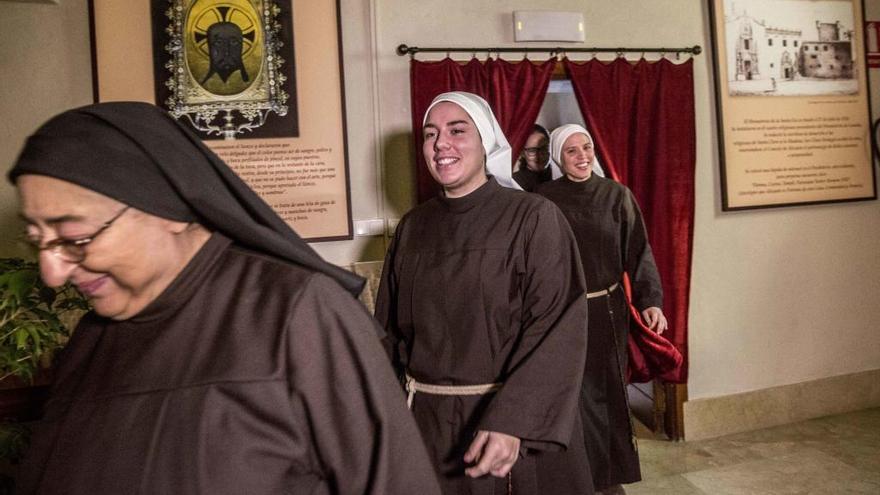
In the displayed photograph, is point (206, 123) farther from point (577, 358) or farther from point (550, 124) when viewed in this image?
point (550, 124)

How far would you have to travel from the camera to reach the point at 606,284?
3361 mm

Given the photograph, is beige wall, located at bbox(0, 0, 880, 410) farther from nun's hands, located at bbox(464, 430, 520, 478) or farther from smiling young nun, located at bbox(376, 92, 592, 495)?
nun's hands, located at bbox(464, 430, 520, 478)

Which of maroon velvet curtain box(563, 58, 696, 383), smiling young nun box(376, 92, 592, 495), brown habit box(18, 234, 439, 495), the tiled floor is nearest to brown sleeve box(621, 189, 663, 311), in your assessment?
maroon velvet curtain box(563, 58, 696, 383)

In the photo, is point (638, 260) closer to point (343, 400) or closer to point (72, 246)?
point (343, 400)

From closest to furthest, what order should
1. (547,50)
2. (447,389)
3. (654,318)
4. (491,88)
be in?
(447,389) < (654,318) < (491,88) < (547,50)

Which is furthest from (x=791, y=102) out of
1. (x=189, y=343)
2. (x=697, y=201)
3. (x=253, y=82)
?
(x=189, y=343)

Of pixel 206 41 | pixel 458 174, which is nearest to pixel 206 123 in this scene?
pixel 206 41

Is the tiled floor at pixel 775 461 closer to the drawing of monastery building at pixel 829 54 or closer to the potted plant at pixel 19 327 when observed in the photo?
the drawing of monastery building at pixel 829 54

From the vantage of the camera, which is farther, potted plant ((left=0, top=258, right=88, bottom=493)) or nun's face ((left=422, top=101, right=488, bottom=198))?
nun's face ((left=422, top=101, right=488, bottom=198))

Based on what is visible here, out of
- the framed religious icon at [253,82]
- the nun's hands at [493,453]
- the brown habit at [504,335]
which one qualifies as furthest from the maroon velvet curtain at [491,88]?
the nun's hands at [493,453]

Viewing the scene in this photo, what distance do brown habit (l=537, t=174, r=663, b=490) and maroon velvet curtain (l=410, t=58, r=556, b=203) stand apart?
0.43 meters

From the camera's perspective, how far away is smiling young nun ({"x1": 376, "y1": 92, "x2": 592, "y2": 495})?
6.34 feet

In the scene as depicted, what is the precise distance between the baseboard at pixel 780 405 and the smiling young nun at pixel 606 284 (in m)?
1.02

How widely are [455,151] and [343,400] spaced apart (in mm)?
1406
